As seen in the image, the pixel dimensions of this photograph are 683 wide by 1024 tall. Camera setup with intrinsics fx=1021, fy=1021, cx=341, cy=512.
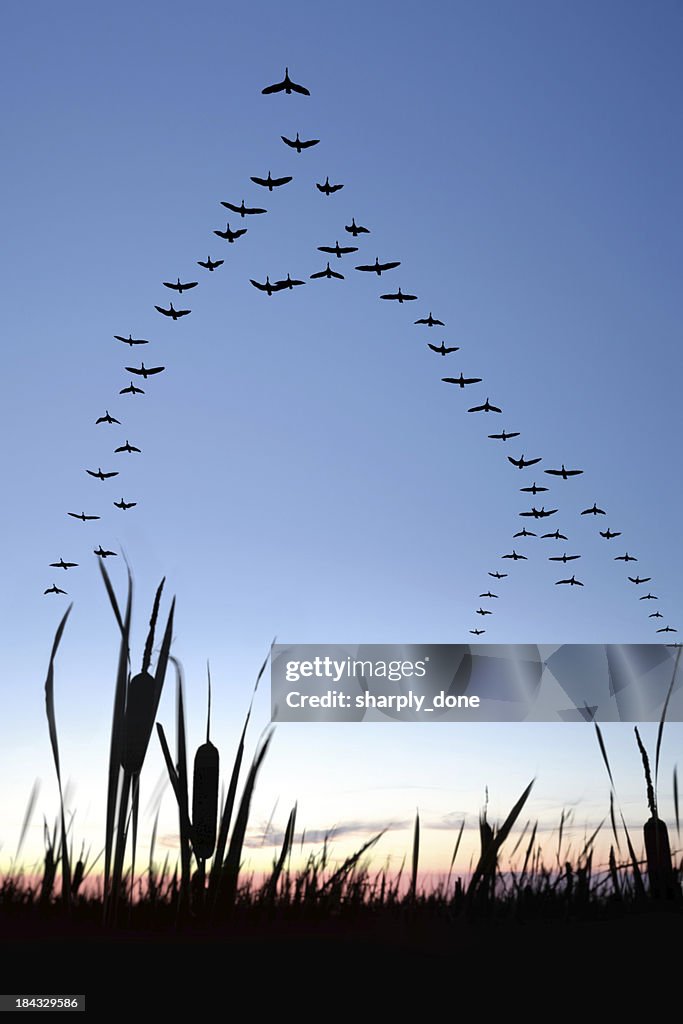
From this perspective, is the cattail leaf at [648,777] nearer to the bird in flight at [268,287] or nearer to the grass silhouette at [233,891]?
the grass silhouette at [233,891]

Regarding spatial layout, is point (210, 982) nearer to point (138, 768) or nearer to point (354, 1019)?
point (354, 1019)

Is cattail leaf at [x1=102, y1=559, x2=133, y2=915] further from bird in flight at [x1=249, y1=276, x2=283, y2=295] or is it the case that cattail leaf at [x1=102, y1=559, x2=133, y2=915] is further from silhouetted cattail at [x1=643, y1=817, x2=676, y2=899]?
bird in flight at [x1=249, y1=276, x2=283, y2=295]

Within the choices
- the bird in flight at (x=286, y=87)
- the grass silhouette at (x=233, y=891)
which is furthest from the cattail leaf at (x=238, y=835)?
the bird in flight at (x=286, y=87)

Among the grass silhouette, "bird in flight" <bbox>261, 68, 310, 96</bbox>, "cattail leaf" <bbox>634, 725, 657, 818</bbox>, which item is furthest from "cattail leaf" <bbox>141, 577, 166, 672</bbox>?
"bird in flight" <bbox>261, 68, 310, 96</bbox>

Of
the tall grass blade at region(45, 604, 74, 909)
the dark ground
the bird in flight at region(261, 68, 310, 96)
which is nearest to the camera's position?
the dark ground

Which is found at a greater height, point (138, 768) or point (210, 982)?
point (138, 768)

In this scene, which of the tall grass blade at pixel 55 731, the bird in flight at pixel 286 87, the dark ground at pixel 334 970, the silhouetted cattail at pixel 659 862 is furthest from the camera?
the bird in flight at pixel 286 87

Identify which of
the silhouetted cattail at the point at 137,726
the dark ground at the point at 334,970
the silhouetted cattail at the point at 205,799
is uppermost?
the silhouetted cattail at the point at 137,726

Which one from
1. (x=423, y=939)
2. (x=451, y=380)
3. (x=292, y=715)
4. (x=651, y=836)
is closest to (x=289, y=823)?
(x=423, y=939)

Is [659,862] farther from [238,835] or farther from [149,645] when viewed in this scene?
[149,645]

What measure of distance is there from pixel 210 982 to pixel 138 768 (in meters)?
2.79

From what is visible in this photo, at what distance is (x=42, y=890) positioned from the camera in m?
6.97

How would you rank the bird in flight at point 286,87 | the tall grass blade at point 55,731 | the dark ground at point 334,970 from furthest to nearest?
1. the bird in flight at point 286,87
2. the tall grass blade at point 55,731
3. the dark ground at point 334,970

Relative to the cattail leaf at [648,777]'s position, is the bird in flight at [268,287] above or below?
above
